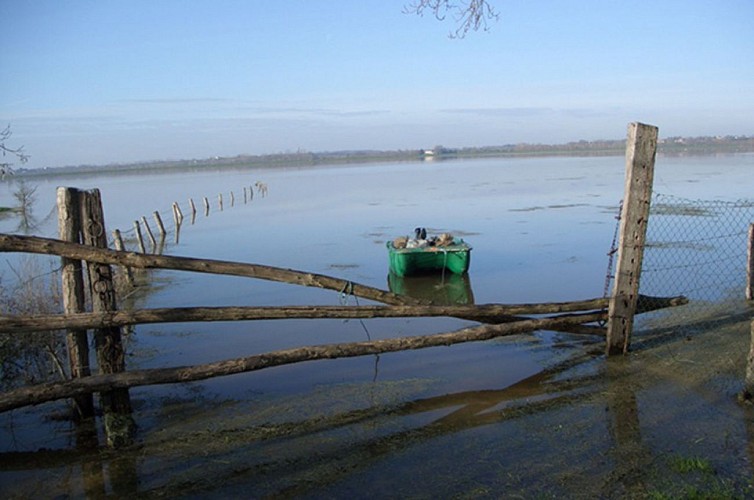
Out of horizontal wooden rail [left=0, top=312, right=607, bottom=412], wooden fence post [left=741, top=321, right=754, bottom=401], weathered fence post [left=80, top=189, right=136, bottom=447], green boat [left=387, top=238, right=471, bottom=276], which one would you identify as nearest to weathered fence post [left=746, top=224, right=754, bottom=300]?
wooden fence post [left=741, top=321, right=754, bottom=401]

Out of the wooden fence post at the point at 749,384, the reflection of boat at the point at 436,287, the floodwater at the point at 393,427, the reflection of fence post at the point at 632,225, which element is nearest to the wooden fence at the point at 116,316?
the reflection of fence post at the point at 632,225

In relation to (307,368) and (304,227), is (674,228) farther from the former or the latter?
(307,368)

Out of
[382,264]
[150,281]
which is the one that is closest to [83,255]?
[150,281]

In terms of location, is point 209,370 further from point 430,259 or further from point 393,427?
point 430,259

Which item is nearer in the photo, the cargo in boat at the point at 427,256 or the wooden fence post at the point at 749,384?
the wooden fence post at the point at 749,384

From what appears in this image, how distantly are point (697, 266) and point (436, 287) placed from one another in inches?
241

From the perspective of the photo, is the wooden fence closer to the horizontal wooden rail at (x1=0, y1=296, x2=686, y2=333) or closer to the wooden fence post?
the horizontal wooden rail at (x1=0, y1=296, x2=686, y2=333)

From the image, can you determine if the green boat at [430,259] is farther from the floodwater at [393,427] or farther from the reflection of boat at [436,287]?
the floodwater at [393,427]

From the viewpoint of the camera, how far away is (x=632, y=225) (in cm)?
762

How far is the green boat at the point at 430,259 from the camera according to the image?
1644 cm

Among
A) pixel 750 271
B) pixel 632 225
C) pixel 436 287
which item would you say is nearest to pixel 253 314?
pixel 632 225

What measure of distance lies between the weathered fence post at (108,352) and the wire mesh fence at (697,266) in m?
7.02

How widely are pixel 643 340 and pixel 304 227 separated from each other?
78.4 ft

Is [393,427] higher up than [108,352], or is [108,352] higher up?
[108,352]
